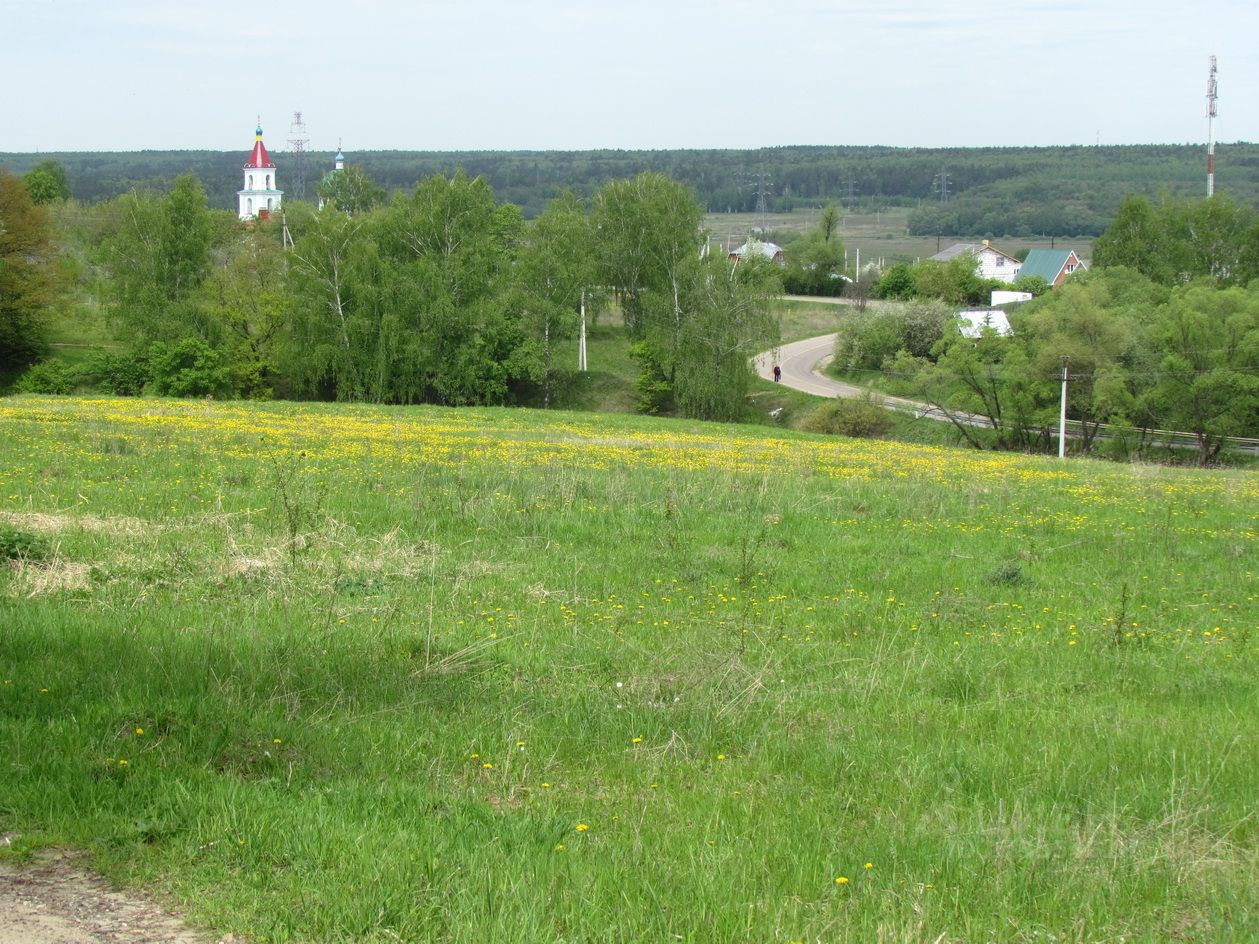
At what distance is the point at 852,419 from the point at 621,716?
177 feet

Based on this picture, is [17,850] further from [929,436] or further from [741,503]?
[929,436]

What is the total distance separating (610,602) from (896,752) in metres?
4.19

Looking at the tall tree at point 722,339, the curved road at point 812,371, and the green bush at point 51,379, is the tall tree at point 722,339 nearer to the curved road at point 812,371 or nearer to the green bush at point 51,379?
the curved road at point 812,371

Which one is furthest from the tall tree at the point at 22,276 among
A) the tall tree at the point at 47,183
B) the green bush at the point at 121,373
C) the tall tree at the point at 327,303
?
the tall tree at the point at 47,183

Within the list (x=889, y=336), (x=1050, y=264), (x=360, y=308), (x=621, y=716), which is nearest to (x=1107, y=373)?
(x=889, y=336)

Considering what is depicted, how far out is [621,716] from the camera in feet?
24.9

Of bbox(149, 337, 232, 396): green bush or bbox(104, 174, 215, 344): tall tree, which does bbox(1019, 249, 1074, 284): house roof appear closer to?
bbox(104, 174, 215, 344): tall tree

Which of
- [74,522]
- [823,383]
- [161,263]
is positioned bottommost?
[823,383]

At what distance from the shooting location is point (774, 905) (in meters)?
4.86

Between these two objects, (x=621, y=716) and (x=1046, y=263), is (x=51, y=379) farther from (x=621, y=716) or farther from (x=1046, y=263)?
(x=1046, y=263)

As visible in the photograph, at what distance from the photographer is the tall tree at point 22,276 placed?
6353 centimetres

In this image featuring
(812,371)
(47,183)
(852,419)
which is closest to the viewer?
(852,419)

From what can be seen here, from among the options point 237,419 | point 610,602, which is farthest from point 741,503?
point 237,419

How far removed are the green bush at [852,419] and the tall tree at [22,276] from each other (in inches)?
1717
